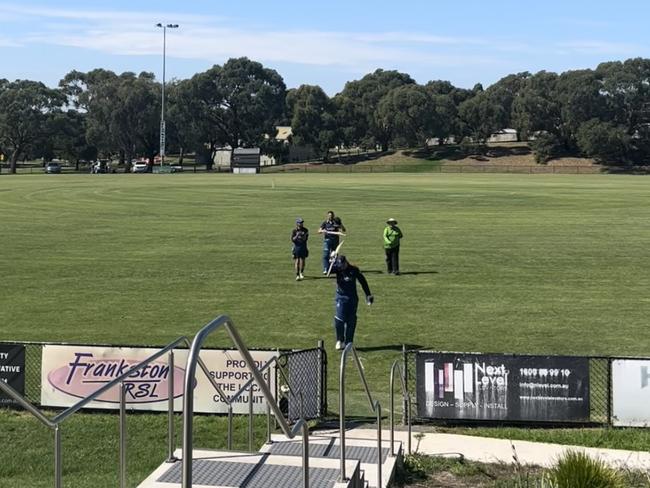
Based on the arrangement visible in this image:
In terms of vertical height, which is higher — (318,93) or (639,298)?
(318,93)

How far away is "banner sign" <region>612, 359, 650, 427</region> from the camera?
11320mm

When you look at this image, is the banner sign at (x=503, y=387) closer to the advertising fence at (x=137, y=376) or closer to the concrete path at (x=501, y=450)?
the concrete path at (x=501, y=450)

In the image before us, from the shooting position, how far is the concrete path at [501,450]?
988 centimetres

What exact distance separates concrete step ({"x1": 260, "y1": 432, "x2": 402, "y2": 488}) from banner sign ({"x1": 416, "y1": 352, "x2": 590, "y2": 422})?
2237 mm

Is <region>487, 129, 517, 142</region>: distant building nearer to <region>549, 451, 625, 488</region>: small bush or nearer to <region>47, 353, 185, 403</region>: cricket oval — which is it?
<region>47, 353, 185, 403</region>: cricket oval

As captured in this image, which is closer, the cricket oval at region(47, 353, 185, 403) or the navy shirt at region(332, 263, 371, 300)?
the cricket oval at region(47, 353, 185, 403)

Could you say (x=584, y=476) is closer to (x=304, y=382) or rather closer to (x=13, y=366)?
(x=304, y=382)

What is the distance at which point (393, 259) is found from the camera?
24312 mm

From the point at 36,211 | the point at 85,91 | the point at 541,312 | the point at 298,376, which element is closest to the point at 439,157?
the point at 85,91

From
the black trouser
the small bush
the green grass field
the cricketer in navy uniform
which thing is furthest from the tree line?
the small bush

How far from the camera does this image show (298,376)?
37.7 feet

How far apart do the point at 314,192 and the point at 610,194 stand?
2173cm

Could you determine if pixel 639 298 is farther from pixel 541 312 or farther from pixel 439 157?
pixel 439 157

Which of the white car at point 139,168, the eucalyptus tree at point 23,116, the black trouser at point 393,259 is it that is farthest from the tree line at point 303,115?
the black trouser at point 393,259
